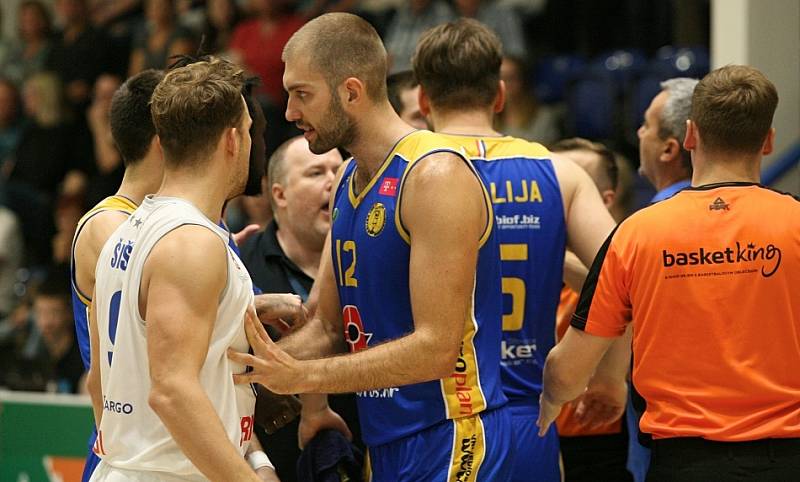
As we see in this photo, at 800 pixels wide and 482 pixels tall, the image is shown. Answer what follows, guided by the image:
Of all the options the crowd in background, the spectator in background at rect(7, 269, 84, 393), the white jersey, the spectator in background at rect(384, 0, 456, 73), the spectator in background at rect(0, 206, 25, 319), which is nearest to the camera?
the white jersey

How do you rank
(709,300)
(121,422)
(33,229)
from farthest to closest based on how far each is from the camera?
1. (33,229)
2. (709,300)
3. (121,422)

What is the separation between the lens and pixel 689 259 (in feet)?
11.9

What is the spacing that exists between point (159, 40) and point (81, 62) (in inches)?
35.4

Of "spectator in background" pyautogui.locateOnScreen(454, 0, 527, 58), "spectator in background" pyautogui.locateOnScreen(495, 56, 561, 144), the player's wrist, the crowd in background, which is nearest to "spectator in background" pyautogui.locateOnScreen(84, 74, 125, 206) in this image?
the crowd in background

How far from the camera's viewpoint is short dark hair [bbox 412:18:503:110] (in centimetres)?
458

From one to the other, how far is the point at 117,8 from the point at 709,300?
954cm

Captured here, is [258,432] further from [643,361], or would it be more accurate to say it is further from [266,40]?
[266,40]

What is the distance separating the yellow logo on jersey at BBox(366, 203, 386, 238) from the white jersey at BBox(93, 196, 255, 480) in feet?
1.82

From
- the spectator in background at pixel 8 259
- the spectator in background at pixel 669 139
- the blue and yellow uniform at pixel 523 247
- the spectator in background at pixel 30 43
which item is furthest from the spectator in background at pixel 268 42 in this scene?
the blue and yellow uniform at pixel 523 247

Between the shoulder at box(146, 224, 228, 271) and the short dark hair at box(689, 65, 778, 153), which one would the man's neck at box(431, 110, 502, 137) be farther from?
the shoulder at box(146, 224, 228, 271)

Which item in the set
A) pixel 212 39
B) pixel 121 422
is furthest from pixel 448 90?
pixel 212 39

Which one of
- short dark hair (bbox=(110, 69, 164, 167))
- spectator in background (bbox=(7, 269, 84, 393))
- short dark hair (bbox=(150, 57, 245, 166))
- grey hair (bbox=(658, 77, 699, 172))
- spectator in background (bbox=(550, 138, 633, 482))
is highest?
short dark hair (bbox=(150, 57, 245, 166))

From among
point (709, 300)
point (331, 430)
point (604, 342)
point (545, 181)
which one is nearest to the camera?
point (709, 300)

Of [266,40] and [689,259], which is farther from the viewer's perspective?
[266,40]
